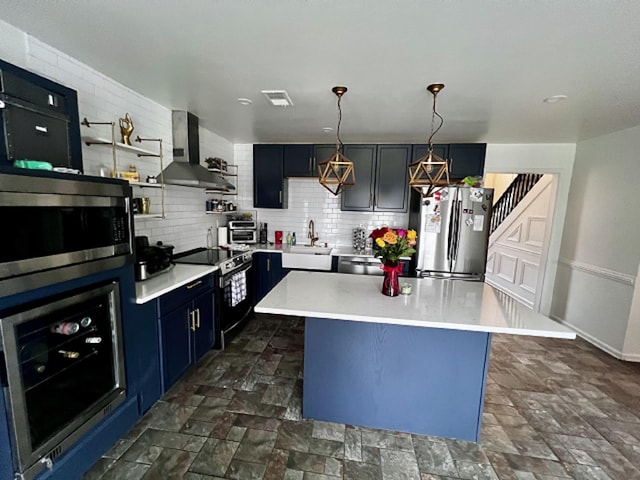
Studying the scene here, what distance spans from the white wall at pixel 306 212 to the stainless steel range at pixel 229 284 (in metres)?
1.09

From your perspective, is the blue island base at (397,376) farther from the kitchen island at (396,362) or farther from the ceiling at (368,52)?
the ceiling at (368,52)

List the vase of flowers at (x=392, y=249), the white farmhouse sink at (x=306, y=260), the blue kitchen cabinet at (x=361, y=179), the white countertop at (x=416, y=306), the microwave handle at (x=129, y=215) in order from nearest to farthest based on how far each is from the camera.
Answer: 1. the white countertop at (x=416, y=306)
2. the microwave handle at (x=129, y=215)
3. the vase of flowers at (x=392, y=249)
4. the white farmhouse sink at (x=306, y=260)
5. the blue kitchen cabinet at (x=361, y=179)

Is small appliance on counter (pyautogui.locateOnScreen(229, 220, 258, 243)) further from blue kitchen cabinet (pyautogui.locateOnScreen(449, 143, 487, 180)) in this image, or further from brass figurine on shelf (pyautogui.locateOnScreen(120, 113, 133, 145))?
blue kitchen cabinet (pyautogui.locateOnScreen(449, 143, 487, 180))

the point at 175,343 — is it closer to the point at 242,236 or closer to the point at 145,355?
the point at 145,355

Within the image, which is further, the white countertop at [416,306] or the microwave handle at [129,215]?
the microwave handle at [129,215]

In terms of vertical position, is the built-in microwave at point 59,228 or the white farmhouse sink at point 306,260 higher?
the built-in microwave at point 59,228

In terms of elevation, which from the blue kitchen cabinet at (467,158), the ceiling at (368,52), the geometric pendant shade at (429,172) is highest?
the ceiling at (368,52)

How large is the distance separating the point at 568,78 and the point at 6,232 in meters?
3.26

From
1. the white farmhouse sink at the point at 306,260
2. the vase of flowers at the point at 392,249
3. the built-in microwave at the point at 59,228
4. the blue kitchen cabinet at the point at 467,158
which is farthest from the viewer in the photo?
the white farmhouse sink at the point at 306,260

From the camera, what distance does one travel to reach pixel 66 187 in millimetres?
1414

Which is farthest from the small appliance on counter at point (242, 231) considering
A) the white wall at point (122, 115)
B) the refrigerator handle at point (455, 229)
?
the refrigerator handle at point (455, 229)

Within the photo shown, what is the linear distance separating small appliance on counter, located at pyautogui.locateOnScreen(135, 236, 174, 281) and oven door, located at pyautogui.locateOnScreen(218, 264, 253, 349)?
0.63m

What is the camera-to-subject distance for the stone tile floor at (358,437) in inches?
A: 67.3

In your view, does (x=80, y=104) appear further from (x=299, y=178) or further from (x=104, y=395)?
(x=299, y=178)
